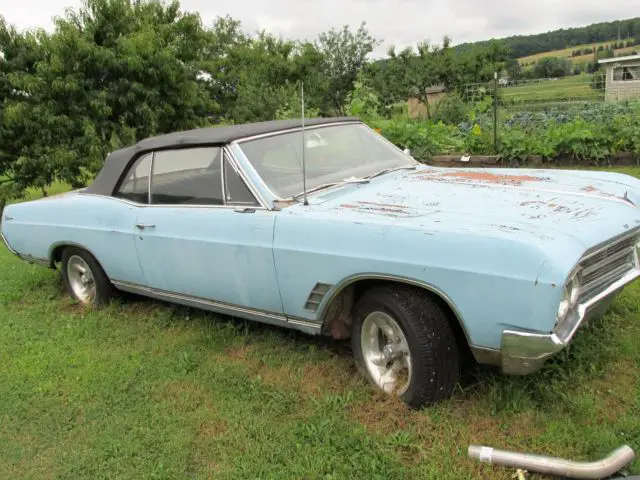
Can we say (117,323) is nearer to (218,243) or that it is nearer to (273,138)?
→ (218,243)

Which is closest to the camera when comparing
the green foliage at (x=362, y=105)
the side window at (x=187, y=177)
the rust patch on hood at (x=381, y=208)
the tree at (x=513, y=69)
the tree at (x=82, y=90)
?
the rust patch on hood at (x=381, y=208)

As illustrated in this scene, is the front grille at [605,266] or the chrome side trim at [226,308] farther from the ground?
the front grille at [605,266]

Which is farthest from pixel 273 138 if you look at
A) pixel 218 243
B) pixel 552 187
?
pixel 552 187

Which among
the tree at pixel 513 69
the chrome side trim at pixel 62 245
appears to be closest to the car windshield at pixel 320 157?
the chrome side trim at pixel 62 245

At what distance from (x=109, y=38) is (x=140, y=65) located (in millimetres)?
1038

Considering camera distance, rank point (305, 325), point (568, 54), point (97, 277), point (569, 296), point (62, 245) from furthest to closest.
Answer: point (568, 54) < point (62, 245) < point (97, 277) < point (305, 325) < point (569, 296)

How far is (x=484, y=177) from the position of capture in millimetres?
3654

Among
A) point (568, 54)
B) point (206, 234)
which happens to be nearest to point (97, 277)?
point (206, 234)

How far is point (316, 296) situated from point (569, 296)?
1252 mm

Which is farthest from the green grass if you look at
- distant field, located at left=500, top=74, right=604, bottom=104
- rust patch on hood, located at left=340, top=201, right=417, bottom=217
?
distant field, located at left=500, top=74, right=604, bottom=104

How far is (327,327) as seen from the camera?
322 centimetres

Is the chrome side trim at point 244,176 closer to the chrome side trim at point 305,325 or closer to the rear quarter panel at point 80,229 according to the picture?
the chrome side trim at point 305,325

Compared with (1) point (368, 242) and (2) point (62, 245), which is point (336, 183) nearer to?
(1) point (368, 242)

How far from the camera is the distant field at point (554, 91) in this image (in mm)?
18594
